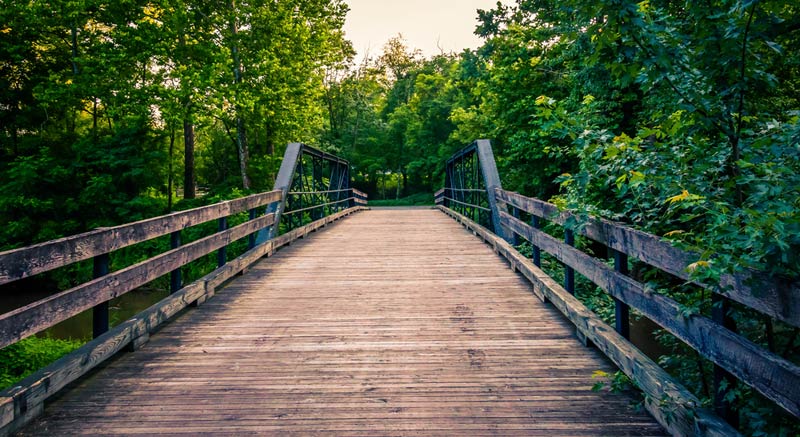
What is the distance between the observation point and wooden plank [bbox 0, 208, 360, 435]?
208cm

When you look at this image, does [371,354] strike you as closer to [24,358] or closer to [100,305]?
[100,305]

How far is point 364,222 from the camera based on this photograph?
38.0ft

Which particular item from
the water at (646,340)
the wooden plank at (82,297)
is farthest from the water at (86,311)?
the water at (646,340)

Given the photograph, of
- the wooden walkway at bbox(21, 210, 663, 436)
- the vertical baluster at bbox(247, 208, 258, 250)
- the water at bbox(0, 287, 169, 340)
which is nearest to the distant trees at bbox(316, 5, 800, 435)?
the wooden walkway at bbox(21, 210, 663, 436)

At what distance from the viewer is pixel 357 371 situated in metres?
2.77

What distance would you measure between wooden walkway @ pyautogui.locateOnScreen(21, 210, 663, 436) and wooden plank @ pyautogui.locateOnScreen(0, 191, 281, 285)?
27.3 inches

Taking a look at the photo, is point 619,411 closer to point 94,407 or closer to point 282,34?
point 94,407

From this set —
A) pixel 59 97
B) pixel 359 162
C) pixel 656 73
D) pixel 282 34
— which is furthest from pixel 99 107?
pixel 656 73

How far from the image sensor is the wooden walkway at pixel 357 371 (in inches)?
86.4

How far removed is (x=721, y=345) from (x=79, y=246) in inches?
125

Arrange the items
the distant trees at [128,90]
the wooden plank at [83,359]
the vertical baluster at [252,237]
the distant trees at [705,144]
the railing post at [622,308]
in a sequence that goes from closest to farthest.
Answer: the distant trees at [705,144]
the wooden plank at [83,359]
the railing post at [622,308]
the vertical baluster at [252,237]
the distant trees at [128,90]

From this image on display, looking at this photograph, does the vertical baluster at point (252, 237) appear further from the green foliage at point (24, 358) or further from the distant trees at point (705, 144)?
the green foliage at point (24, 358)

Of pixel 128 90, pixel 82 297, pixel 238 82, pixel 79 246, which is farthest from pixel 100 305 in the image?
pixel 128 90

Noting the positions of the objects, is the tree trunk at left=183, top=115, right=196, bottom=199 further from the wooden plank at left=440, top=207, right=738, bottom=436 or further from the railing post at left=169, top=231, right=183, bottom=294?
the wooden plank at left=440, top=207, right=738, bottom=436
